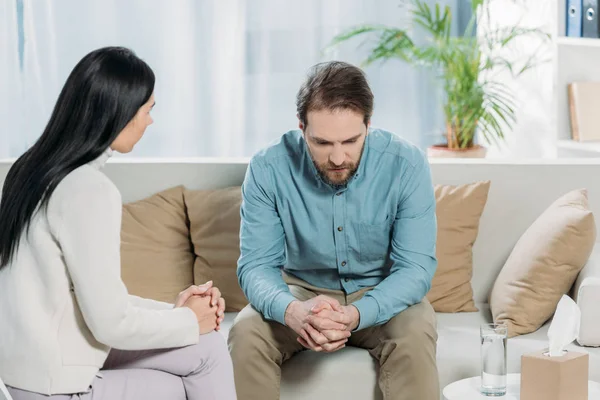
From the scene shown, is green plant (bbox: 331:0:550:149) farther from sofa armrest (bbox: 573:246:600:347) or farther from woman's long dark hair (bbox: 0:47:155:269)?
woman's long dark hair (bbox: 0:47:155:269)

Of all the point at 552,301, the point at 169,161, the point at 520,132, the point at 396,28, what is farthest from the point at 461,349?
the point at 396,28

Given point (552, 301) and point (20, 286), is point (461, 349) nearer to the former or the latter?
point (552, 301)

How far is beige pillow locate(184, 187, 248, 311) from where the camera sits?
266cm

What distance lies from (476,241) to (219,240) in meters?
0.77

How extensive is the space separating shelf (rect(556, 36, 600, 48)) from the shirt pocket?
1930mm

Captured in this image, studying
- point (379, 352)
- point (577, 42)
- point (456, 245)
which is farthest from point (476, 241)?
point (577, 42)

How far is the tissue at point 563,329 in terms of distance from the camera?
1866mm

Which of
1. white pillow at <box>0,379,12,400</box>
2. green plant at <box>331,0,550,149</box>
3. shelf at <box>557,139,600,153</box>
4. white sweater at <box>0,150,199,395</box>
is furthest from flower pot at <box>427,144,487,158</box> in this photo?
white pillow at <box>0,379,12,400</box>

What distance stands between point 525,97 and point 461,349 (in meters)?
2.47

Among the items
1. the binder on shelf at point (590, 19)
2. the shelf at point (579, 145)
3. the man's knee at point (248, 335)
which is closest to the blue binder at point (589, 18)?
the binder on shelf at point (590, 19)

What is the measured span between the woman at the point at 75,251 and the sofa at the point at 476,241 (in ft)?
2.09

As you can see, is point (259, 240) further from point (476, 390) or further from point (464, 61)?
point (464, 61)

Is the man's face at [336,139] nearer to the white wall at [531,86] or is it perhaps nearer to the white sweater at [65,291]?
the white sweater at [65,291]

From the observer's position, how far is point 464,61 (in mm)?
4367
